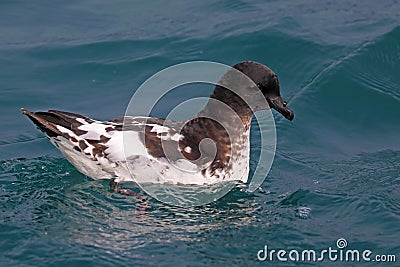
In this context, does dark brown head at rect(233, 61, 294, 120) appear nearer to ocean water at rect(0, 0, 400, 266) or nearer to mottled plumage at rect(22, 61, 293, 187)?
mottled plumage at rect(22, 61, 293, 187)

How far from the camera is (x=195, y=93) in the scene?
11391 millimetres

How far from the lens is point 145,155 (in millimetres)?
7965

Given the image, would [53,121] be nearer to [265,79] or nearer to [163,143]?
[163,143]

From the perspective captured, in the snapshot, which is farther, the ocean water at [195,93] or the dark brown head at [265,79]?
the dark brown head at [265,79]

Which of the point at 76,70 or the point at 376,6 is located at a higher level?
the point at 376,6

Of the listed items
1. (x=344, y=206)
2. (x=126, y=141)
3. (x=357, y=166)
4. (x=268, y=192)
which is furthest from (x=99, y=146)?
(x=357, y=166)

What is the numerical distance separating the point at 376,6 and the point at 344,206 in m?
6.16

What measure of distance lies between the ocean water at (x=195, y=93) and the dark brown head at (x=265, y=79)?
0.96 m

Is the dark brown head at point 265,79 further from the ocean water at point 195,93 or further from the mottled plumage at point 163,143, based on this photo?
the ocean water at point 195,93

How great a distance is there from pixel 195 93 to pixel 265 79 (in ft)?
11.1

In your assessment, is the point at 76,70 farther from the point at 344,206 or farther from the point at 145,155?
the point at 344,206

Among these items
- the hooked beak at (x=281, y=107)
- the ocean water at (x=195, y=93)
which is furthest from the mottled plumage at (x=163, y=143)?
the ocean water at (x=195, y=93)

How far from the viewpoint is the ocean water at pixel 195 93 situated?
7320 millimetres

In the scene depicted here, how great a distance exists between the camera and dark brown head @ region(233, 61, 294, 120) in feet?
26.4
